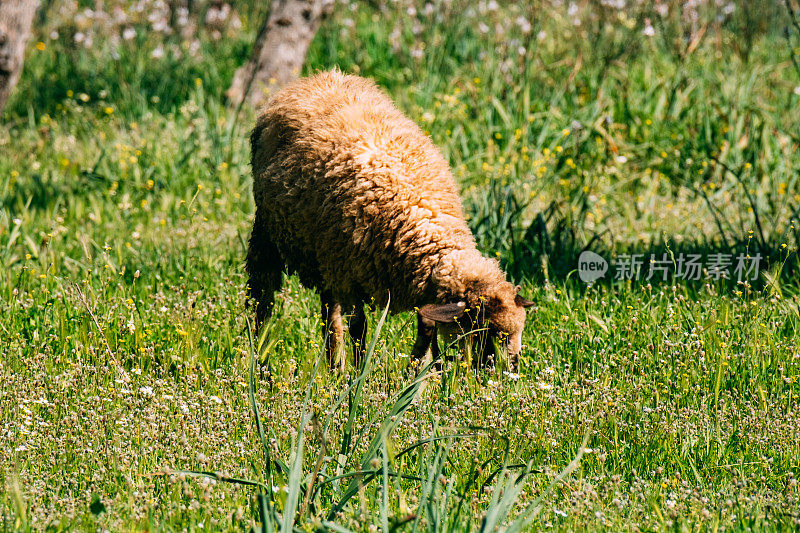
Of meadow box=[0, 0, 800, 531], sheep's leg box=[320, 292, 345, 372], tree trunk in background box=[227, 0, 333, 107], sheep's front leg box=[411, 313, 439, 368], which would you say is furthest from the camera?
tree trunk in background box=[227, 0, 333, 107]

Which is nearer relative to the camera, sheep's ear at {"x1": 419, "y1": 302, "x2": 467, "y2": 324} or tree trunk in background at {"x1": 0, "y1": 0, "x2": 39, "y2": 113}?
sheep's ear at {"x1": 419, "y1": 302, "x2": 467, "y2": 324}

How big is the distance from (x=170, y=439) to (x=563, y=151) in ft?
15.7

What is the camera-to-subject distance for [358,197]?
14.0ft

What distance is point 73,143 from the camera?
314 inches

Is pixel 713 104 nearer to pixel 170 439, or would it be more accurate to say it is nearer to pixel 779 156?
pixel 779 156

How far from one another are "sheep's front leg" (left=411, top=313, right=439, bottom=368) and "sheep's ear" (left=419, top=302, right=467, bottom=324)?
0.89 ft

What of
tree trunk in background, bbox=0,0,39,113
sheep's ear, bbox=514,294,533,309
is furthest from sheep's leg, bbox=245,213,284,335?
tree trunk in background, bbox=0,0,39,113

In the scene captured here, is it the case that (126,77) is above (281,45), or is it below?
below

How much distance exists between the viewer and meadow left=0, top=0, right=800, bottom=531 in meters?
3.17

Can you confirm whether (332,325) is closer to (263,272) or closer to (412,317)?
(263,272)

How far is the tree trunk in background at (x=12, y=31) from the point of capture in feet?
18.3

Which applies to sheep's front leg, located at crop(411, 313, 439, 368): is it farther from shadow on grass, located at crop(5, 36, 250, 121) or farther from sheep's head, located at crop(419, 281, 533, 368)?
shadow on grass, located at crop(5, 36, 250, 121)

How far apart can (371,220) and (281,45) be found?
4752 millimetres

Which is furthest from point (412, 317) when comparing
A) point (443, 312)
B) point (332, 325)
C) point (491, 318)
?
point (332, 325)
